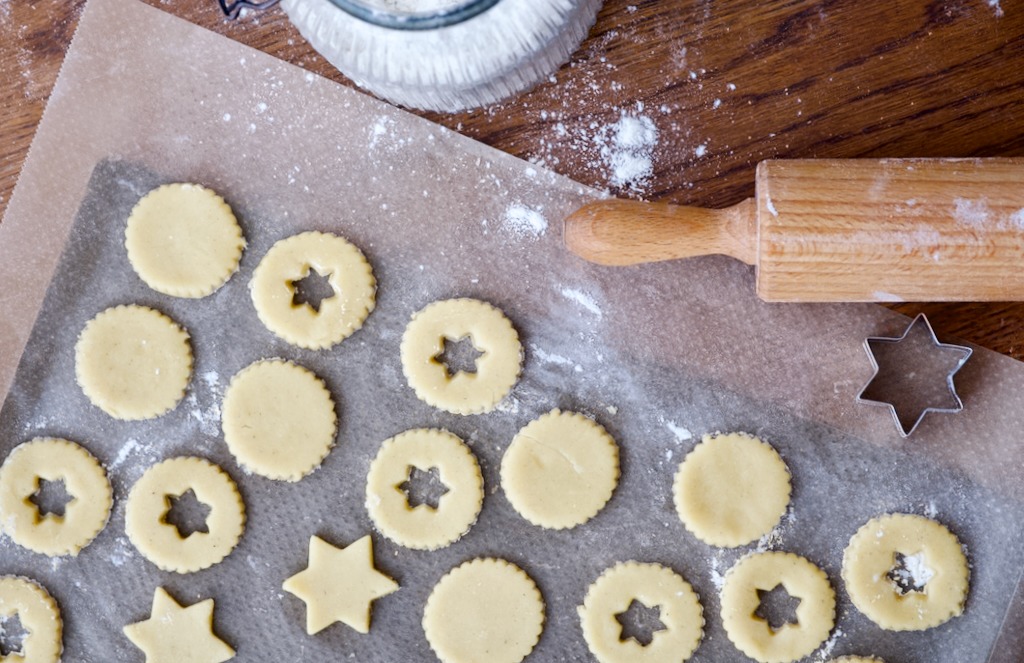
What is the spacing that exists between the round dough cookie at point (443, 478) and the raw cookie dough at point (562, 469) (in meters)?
0.06

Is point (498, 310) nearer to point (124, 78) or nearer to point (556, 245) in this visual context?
point (556, 245)

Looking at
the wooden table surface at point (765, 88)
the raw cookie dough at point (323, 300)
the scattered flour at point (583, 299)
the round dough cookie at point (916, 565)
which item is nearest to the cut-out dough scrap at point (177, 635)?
the raw cookie dough at point (323, 300)

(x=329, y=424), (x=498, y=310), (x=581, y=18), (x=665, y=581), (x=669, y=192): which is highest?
(x=581, y=18)

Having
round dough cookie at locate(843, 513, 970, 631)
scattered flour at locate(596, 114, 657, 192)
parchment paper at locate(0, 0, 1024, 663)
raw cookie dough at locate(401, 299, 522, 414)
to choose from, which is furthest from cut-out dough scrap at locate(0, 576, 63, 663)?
round dough cookie at locate(843, 513, 970, 631)

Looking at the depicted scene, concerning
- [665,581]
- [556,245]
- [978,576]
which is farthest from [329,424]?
[978,576]

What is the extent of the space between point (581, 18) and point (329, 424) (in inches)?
25.3

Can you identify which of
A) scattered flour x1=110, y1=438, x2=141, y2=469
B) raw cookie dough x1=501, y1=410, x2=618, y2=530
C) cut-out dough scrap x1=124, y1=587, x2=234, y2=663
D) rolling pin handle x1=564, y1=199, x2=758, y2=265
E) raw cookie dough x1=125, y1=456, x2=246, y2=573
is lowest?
cut-out dough scrap x1=124, y1=587, x2=234, y2=663

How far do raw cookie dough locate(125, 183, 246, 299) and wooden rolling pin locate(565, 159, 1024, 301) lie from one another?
22.8 inches

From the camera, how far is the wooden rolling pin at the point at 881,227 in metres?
1.00

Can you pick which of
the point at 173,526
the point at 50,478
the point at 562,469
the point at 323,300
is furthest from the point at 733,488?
the point at 50,478

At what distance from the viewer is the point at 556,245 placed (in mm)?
1207

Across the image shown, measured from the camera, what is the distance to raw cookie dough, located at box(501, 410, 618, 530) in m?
1.21

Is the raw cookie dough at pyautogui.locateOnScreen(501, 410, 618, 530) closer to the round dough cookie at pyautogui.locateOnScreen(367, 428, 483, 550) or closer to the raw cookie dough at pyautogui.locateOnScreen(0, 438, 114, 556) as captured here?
the round dough cookie at pyautogui.locateOnScreen(367, 428, 483, 550)

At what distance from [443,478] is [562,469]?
17 cm
